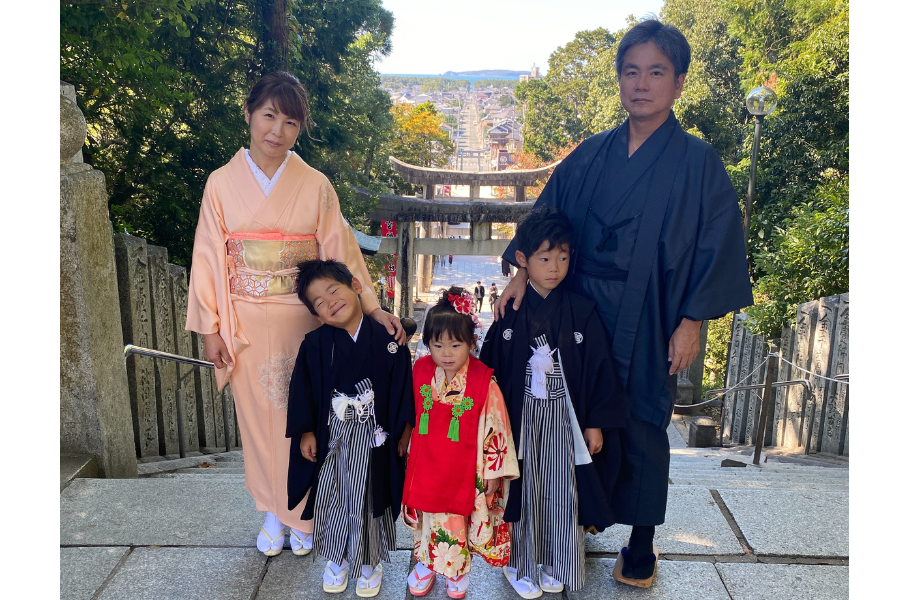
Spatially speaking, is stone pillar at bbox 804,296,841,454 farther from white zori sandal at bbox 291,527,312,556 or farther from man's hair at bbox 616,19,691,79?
white zori sandal at bbox 291,527,312,556

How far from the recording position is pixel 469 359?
2260 millimetres

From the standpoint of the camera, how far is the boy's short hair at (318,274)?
2.28 meters

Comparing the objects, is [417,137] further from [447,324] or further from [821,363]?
[447,324]

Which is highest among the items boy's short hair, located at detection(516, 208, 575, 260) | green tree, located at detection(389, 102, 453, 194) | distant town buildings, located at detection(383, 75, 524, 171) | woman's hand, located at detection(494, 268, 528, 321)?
distant town buildings, located at detection(383, 75, 524, 171)

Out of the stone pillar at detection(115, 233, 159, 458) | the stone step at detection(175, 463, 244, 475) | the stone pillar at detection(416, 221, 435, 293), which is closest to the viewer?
the stone pillar at detection(115, 233, 159, 458)

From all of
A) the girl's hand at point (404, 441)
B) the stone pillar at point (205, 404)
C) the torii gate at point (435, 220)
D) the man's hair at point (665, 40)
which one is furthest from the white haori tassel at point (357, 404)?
the torii gate at point (435, 220)

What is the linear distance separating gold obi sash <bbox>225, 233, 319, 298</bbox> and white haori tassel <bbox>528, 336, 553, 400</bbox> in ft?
2.98

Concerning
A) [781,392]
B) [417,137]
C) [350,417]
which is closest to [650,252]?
[350,417]

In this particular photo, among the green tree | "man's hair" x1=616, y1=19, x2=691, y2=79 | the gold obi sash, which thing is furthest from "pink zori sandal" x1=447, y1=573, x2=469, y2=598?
the green tree

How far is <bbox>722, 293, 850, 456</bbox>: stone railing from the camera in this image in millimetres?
5215

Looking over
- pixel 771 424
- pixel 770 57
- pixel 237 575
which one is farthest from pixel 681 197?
pixel 770 57

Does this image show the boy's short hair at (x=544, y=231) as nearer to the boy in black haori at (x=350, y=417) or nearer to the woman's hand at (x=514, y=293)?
the woman's hand at (x=514, y=293)

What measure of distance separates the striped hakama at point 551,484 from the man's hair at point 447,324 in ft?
0.89

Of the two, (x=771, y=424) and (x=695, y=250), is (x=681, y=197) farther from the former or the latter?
(x=771, y=424)
